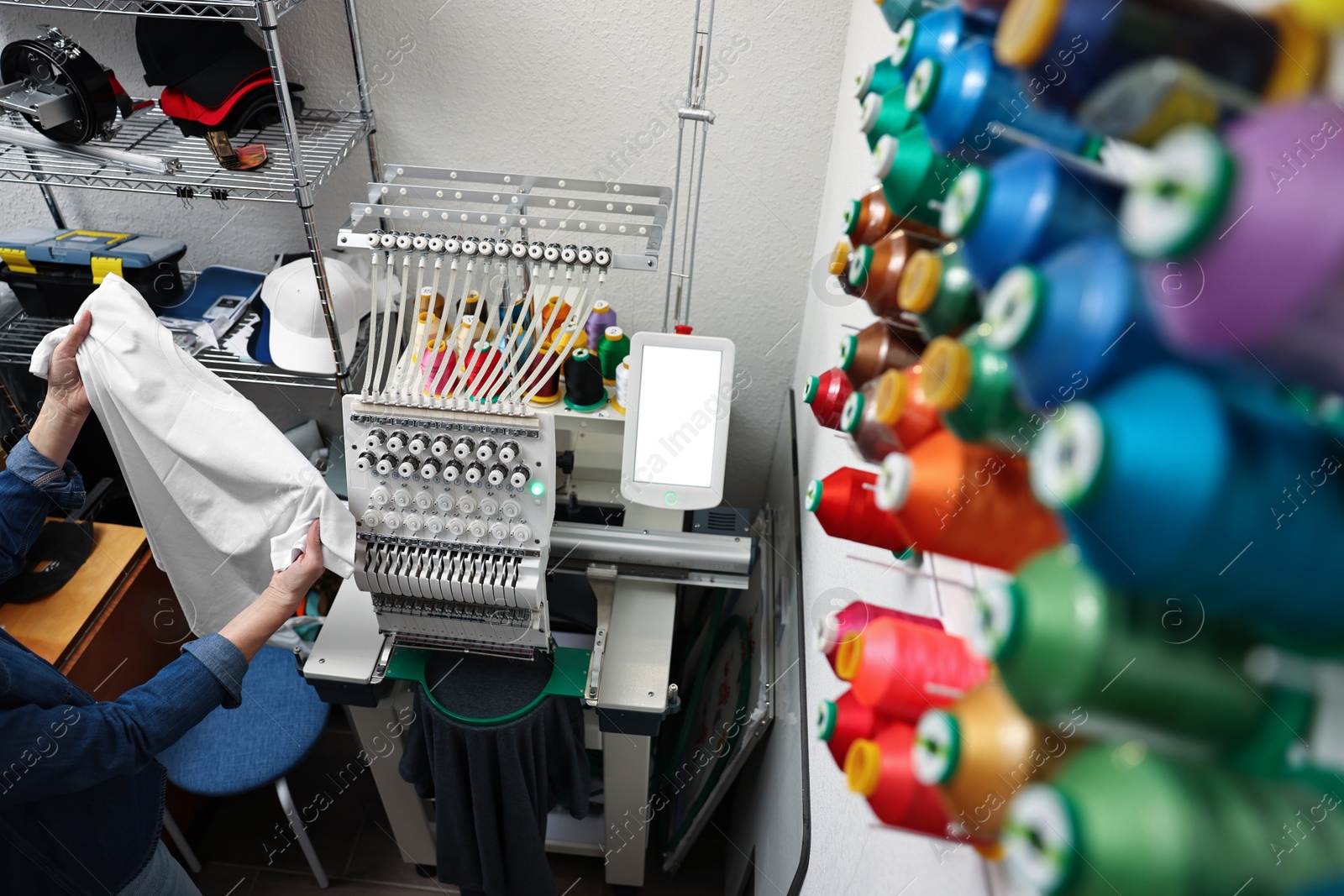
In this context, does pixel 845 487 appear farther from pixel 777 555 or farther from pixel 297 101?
pixel 297 101

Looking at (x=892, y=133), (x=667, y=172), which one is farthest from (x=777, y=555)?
(x=892, y=133)

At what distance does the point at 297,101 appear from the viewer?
2031mm

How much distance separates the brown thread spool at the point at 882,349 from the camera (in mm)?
596

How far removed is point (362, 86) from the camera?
6.68 feet

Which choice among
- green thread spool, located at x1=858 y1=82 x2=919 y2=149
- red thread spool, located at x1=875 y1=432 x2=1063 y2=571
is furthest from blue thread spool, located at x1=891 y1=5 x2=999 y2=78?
red thread spool, located at x1=875 y1=432 x2=1063 y2=571

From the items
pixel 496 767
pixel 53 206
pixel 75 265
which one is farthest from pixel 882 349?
pixel 53 206

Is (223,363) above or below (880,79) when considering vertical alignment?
below

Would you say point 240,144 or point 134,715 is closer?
point 134,715

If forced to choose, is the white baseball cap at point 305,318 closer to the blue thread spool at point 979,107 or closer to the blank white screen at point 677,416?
the blank white screen at point 677,416

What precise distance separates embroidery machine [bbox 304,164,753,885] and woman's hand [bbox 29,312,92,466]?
563 mm

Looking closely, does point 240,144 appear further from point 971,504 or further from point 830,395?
point 971,504

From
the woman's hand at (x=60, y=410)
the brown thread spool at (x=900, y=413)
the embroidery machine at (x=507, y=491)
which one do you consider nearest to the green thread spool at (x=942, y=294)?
the brown thread spool at (x=900, y=413)

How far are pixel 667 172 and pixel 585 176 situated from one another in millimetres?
230

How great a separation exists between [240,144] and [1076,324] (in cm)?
223
